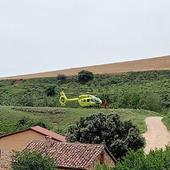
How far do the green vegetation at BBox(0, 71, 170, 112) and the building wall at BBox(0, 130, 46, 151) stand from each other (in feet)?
122

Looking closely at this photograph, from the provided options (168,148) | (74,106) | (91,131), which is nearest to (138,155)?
(168,148)

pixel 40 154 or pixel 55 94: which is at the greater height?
→ pixel 40 154

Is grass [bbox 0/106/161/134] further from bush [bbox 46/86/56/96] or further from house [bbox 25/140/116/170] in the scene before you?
house [bbox 25/140/116/170]

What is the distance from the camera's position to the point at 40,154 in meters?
34.8

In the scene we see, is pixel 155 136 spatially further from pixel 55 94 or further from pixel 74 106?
pixel 55 94

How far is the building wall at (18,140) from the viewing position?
164 feet

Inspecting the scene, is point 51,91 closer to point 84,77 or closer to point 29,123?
point 84,77

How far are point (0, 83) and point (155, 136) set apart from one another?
194 feet

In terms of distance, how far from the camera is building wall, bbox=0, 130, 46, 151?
5003cm

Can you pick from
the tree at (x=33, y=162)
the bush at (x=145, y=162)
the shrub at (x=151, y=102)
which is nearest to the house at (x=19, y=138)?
the tree at (x=33, y=162)

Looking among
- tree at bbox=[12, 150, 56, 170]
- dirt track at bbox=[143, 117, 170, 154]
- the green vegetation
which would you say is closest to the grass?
dirt track at bbox=[143, 117, 170, 154]

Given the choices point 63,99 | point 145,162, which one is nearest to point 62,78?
point 63,99

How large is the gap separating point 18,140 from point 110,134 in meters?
8.24

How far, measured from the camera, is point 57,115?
7600cm
